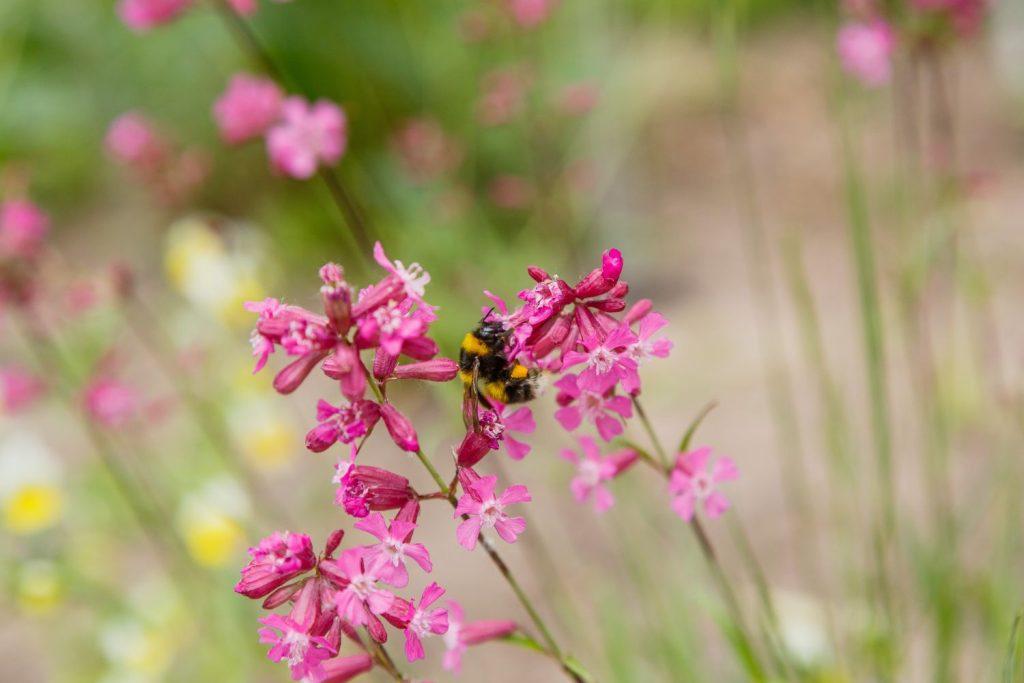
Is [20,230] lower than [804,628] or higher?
higher

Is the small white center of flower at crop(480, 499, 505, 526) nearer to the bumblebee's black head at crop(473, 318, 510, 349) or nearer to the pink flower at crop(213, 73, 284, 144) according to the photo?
the bumblebee's black head at crop(473, 318, 510, 349)

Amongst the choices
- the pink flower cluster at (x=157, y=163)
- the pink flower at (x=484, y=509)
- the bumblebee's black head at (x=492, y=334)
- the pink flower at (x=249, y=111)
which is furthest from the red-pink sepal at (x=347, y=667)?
the pink flower cluster at (x=157, y=163)

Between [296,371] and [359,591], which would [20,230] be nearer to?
[296,371]

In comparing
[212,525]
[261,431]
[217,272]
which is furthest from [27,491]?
[217,272]

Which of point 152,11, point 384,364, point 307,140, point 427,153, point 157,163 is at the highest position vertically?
point 157,163

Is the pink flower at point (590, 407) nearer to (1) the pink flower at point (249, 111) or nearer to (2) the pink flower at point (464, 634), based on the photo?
(2) the pink flower at point (464, 634)

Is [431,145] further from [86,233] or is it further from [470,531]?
[86,233]
